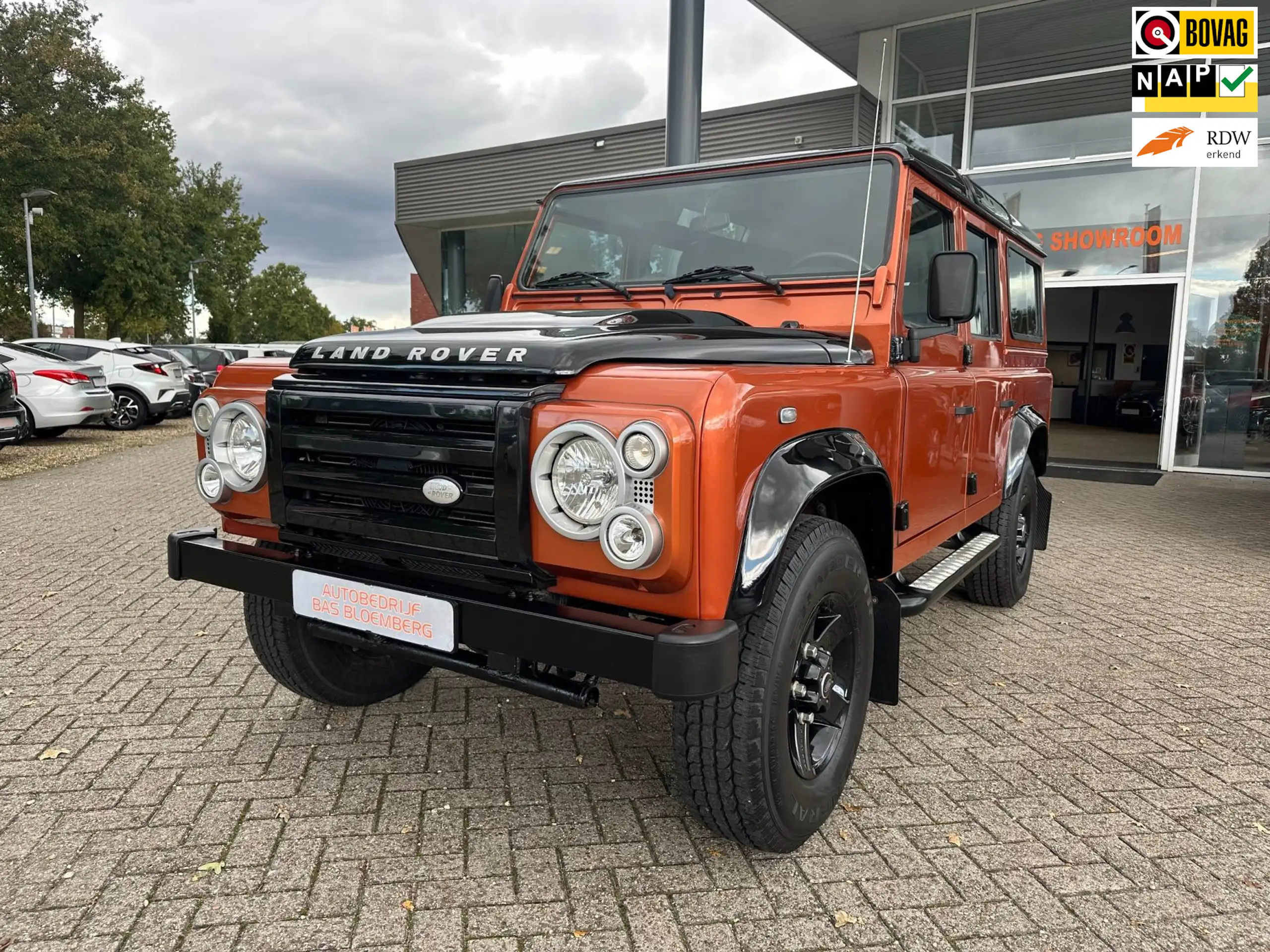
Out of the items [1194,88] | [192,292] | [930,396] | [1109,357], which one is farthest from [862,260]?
[192,292]

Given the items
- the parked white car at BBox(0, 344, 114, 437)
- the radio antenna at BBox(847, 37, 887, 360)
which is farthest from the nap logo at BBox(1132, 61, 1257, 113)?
the parked white car at BBox(0, 344, 114, 437)

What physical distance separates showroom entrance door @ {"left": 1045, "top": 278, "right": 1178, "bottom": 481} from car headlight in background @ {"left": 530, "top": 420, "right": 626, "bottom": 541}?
18.4m

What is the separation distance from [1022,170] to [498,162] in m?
8.76

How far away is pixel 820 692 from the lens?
247 centimetres

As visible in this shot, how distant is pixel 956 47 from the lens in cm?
1216

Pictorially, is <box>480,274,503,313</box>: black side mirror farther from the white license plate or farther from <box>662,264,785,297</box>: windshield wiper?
the white license plate

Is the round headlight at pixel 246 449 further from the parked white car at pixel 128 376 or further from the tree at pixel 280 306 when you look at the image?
the tree at pixel 280 306

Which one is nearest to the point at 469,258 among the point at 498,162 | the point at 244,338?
the point at 498,162

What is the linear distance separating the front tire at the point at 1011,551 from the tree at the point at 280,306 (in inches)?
2357

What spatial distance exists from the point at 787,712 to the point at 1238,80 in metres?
12.0

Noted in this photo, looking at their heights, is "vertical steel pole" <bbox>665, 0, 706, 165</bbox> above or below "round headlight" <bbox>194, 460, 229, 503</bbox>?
above

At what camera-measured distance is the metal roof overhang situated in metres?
11.6

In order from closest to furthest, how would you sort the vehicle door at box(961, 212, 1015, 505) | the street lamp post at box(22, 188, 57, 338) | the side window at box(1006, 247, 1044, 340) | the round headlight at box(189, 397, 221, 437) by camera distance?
the round headlight at box(189, 397, 221, 437)
the vehicle door at box(961, 212, 1015, 505)
the side window at box(1006, 247, 1044, 340)
the street lamp post at box(22, 188, 57, 338)

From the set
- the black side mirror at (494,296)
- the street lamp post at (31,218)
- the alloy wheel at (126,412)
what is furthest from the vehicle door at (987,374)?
the street lamp post at (31,218)
